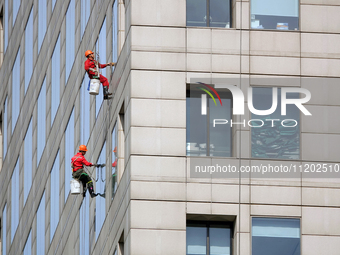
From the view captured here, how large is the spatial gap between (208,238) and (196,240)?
0.51 m

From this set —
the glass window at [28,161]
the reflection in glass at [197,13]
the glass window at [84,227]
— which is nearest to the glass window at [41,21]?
the glass window at [28,161]

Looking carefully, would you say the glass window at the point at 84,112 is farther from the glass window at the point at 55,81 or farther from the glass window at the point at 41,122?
the glass window at the point at 41,122

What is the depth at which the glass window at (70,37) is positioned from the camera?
56.0 metres

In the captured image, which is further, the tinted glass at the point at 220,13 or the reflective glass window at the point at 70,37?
the reflective glass window at the point at 70,37

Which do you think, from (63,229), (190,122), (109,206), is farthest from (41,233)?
(190,122)

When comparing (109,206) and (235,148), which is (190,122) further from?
(109,206)

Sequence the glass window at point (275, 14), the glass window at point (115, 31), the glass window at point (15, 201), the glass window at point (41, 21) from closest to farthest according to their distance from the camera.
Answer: the glass window at point (275, 14) < the glass window at point (115, 31) < the glass window at point (41, 21) < the glass window at point (15, 201)

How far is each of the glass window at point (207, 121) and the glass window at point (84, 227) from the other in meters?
11.4

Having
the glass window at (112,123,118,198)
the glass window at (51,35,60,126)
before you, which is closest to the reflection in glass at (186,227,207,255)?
the glass window at (112,123,118,198)

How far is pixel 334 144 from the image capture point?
39281mm

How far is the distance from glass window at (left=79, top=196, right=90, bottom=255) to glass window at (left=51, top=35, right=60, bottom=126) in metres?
10.4

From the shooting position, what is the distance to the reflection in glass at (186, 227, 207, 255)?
38562mm

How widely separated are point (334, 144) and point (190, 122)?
5.28 m

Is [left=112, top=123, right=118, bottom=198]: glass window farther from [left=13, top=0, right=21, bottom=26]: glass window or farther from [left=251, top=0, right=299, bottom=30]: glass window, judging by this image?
[left=13, top=0, right=21, bottom=26]: glass window
